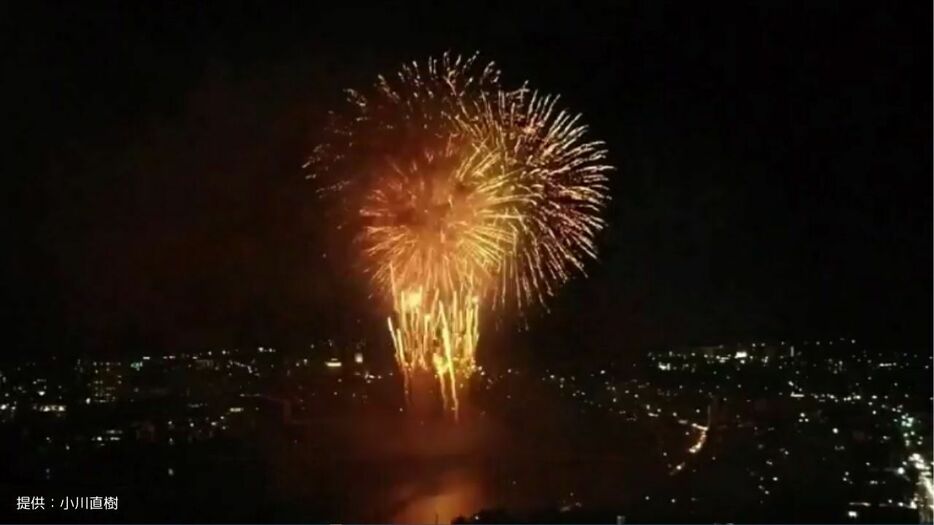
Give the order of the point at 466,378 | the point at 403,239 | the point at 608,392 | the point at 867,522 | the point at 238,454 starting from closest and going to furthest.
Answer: the point at 867,522 → the point at 238,454 → the point at 403,239 → the point at 466,378 → the point at 608,392

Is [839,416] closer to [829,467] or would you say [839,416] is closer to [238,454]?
[829,467]

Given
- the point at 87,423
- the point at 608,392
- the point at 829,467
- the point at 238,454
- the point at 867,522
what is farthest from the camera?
the point at 608,392

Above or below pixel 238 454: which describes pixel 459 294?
above

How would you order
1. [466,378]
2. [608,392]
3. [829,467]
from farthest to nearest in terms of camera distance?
1. [608,392]
2. [466,378]
3. [829,467]

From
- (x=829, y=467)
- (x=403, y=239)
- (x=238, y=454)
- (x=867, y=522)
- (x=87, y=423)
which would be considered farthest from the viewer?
(x=403, y=239)

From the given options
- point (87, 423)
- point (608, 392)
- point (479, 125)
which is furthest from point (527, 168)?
point (608, 392)

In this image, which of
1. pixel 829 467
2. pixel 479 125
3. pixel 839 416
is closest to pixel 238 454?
pixel 479 125

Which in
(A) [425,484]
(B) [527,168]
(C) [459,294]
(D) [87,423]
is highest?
(B) [527,168]

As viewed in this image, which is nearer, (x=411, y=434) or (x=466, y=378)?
(x=411, y=434)

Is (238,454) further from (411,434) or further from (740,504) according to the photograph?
(740,504)
